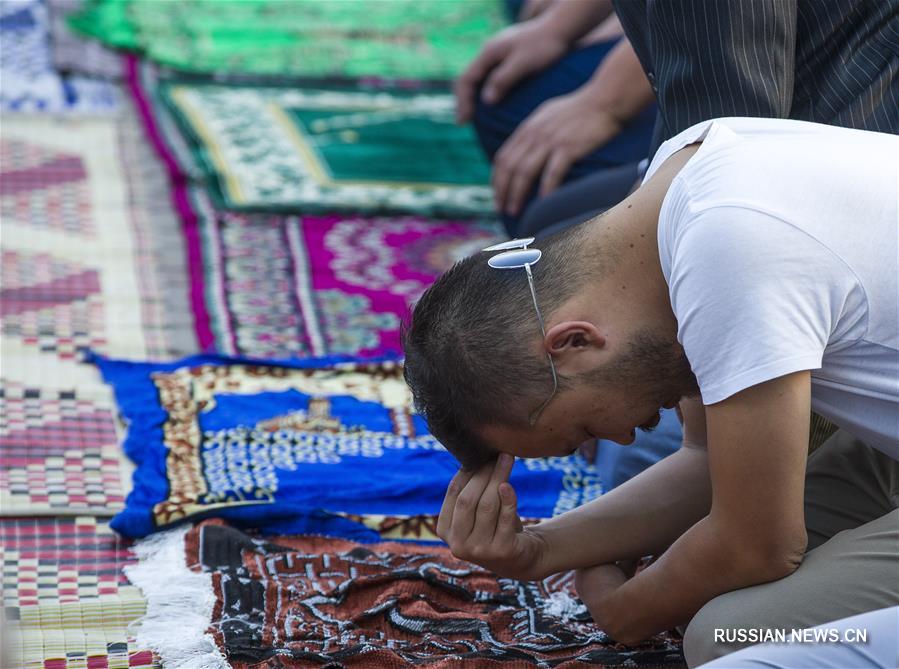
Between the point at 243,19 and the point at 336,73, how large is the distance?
630mm

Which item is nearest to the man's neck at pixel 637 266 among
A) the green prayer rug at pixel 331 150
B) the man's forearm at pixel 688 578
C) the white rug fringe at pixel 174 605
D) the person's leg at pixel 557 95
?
the man's forearm at pixel 688 578

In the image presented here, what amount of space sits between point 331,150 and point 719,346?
2656 millimetres

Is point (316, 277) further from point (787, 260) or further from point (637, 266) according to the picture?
point (787, 260)

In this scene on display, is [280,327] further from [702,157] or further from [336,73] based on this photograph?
[336,73]

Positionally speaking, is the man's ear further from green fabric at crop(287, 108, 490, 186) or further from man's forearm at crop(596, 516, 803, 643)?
green fabric at crop(287, 108, 490, 186)

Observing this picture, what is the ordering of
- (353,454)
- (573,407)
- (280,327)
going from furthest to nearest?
(280,327) < (353,454) < (573,407)

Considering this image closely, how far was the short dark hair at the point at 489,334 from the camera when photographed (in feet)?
4.32

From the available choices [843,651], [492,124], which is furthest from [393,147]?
[843,651]

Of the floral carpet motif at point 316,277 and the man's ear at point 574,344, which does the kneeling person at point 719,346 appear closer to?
the man's ear at point 574,344

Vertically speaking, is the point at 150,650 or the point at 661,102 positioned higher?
the point at 661,102

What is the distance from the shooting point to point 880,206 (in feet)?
4.14

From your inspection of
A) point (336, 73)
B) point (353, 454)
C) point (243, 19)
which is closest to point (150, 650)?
point (353, 454)

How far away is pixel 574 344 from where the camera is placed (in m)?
1.31

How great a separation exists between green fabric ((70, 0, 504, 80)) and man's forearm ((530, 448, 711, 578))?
3.05 m
